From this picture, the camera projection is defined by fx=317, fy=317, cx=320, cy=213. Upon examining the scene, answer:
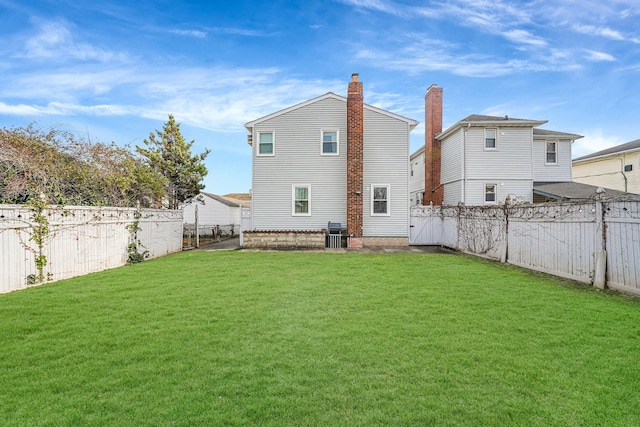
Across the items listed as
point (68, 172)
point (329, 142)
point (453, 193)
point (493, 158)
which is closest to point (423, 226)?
point (453, 193)

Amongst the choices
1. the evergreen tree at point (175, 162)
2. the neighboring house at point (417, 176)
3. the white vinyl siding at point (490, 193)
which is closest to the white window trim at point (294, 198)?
the evergreen tree at point (175, 162)

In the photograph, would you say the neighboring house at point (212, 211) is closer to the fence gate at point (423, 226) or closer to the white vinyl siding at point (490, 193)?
the fence gate at point (423, 226)

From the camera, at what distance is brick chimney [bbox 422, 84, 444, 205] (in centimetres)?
1969

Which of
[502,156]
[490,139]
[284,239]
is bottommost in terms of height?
[284,239]

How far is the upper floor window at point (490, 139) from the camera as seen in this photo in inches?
679

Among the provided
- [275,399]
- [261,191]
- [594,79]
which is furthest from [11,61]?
[594,79]

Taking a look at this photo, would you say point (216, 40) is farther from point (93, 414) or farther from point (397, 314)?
point (93, 414)

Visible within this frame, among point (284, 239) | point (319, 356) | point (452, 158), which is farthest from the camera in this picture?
point (452, 158)

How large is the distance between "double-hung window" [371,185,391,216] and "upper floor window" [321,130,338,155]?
277cm

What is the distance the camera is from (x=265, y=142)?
53.8ft

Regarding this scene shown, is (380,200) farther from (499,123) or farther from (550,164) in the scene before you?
(550,164)

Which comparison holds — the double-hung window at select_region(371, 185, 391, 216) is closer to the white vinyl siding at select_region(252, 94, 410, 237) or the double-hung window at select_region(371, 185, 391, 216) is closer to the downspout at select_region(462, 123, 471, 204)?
the white vinyl siding at select_region(252, 94, 410, 237)

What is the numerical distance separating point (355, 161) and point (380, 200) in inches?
96.8

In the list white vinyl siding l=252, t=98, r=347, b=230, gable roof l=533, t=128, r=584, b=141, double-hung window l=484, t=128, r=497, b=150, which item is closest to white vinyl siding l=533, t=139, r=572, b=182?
gable roof l=533, t=128, r=584, b=141
